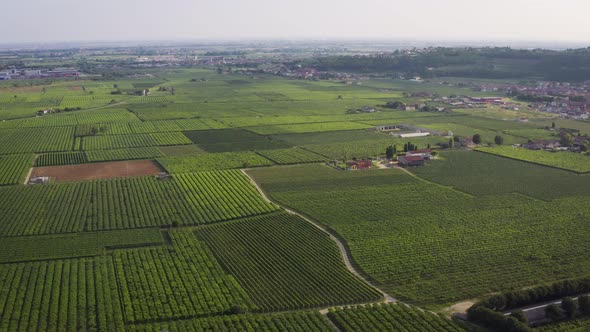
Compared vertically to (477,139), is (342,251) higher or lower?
lower

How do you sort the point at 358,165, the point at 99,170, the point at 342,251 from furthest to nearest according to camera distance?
the point at 358,165
the point at 99,170
the point at 342,251

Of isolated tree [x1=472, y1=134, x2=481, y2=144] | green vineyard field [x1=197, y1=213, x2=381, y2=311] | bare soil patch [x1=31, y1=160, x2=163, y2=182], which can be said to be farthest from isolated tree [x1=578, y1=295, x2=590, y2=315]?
isolated tree [x1=472, y1=134, x2=481, y2=144]

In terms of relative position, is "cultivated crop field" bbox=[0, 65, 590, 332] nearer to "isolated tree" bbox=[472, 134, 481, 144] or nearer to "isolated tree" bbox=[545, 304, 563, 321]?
"isolated tree" bbox=[545, 304, 563, 321]

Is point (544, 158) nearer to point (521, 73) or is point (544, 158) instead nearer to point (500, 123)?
point (500, 123)

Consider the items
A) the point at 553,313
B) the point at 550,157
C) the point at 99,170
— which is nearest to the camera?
the point at 553,313

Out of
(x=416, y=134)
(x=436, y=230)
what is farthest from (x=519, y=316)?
(x=416, y=134)

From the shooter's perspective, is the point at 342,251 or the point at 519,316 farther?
the point at 342,251

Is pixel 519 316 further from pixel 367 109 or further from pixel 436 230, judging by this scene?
pixel 367 109

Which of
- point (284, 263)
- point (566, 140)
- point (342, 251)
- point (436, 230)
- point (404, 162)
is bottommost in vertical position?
point (284, 263)
